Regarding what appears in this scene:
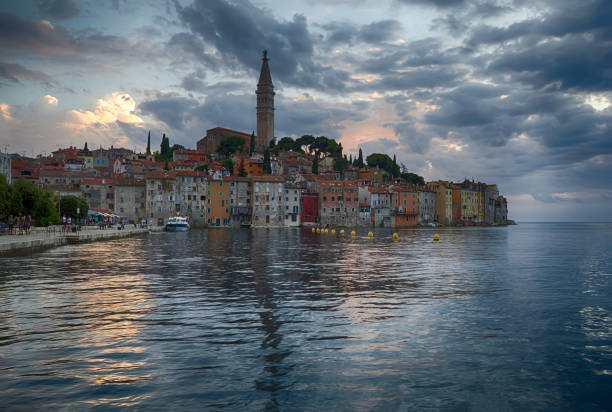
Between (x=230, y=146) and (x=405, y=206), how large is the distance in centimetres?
6467


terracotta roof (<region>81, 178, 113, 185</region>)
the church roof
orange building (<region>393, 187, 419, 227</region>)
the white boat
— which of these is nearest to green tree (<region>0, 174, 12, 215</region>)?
the white boat

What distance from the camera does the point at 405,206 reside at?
442ft

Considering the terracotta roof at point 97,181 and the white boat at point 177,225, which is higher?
the terracotta roof at point 97,181

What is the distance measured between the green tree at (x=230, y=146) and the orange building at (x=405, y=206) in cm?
5912

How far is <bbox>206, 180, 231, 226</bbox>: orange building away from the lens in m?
109

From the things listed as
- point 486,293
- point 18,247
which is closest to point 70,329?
point 486,293

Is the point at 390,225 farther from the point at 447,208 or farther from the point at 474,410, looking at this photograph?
the point at 474,410

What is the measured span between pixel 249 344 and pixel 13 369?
4377 mm

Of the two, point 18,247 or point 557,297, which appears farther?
point 18,247

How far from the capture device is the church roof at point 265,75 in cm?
19538

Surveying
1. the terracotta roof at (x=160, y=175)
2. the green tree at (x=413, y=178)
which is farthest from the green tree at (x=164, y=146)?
the green tree at (x=413, y=178)

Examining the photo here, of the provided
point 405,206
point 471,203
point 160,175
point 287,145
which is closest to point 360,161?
point 287,145

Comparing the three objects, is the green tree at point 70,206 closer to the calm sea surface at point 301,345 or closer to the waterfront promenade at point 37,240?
the waterfront promenade at point 37,240

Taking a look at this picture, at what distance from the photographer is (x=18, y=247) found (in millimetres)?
34875
